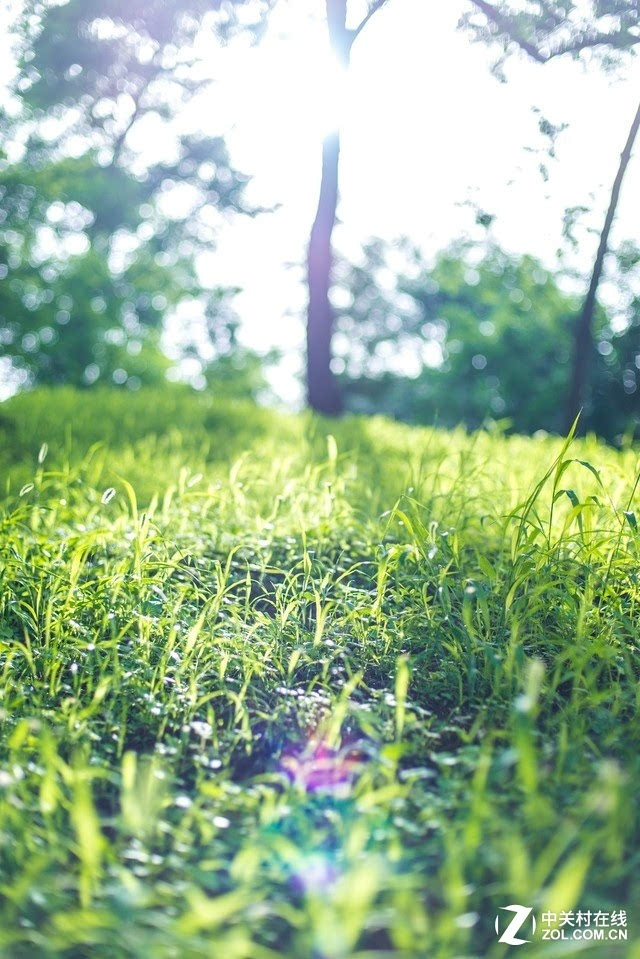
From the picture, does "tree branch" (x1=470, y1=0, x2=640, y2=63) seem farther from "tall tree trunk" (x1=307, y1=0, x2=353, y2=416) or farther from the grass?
the grass

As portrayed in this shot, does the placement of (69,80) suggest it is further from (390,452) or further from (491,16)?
(390,452)

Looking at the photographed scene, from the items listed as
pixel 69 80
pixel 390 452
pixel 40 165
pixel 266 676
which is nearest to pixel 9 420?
pixel 390 452

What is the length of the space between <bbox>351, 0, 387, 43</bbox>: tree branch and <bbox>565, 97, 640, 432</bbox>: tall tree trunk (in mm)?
3277

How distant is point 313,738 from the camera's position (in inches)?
73.0

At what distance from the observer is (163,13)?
747 centimetres

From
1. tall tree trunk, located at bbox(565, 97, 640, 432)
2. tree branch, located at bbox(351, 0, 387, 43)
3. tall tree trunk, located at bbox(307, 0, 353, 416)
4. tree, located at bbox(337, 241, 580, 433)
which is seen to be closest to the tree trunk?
tall tree trunk, located at bbox(307, 0, 353, 416)

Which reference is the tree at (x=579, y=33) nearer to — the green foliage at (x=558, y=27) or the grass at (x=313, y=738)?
the green foliage at (x=558, y=27)

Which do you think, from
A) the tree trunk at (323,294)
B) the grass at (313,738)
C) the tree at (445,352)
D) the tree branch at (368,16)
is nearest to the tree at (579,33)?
the tree branch at (368,16)

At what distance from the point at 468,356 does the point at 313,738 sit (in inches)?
863

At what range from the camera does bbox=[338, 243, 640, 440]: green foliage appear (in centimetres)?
1858

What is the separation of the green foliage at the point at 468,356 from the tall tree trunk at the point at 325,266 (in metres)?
5.61

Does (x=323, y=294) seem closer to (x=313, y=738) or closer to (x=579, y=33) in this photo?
(x=579, y=33)

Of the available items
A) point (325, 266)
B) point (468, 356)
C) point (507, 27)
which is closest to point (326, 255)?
point (325, 266)

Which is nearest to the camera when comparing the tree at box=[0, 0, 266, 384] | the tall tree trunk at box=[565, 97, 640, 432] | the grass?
the grass
